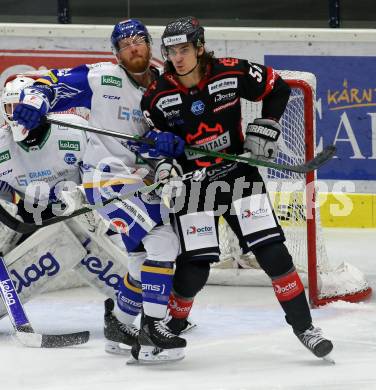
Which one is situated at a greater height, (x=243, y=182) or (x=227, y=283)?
(x=243, y=182)

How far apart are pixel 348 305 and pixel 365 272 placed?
0.67 metres

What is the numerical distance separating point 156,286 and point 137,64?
0.76 meters

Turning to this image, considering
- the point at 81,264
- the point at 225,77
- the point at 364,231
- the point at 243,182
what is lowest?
the point at 364,231

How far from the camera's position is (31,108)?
12.5 ft

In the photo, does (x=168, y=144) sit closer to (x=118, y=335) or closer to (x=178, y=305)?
(x=178, y=305)

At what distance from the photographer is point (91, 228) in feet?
14.3

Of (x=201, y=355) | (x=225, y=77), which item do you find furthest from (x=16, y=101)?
(x=201, y=355)

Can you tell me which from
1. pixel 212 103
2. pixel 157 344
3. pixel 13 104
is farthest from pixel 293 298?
pixel 13 104

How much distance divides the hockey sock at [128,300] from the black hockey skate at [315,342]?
1.86 ft

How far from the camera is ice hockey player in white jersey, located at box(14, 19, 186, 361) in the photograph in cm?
379

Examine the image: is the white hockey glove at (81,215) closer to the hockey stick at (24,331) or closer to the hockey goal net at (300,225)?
the hockey stick at (24,331)

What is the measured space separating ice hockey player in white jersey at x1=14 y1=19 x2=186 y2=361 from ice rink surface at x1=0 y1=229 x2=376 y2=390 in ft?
0.47

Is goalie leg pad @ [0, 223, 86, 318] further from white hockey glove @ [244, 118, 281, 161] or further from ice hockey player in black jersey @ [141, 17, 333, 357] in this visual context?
white hockey glove @ [244, 118, 281, 161]

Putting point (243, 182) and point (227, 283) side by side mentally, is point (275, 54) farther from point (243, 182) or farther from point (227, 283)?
point (243, 182)
